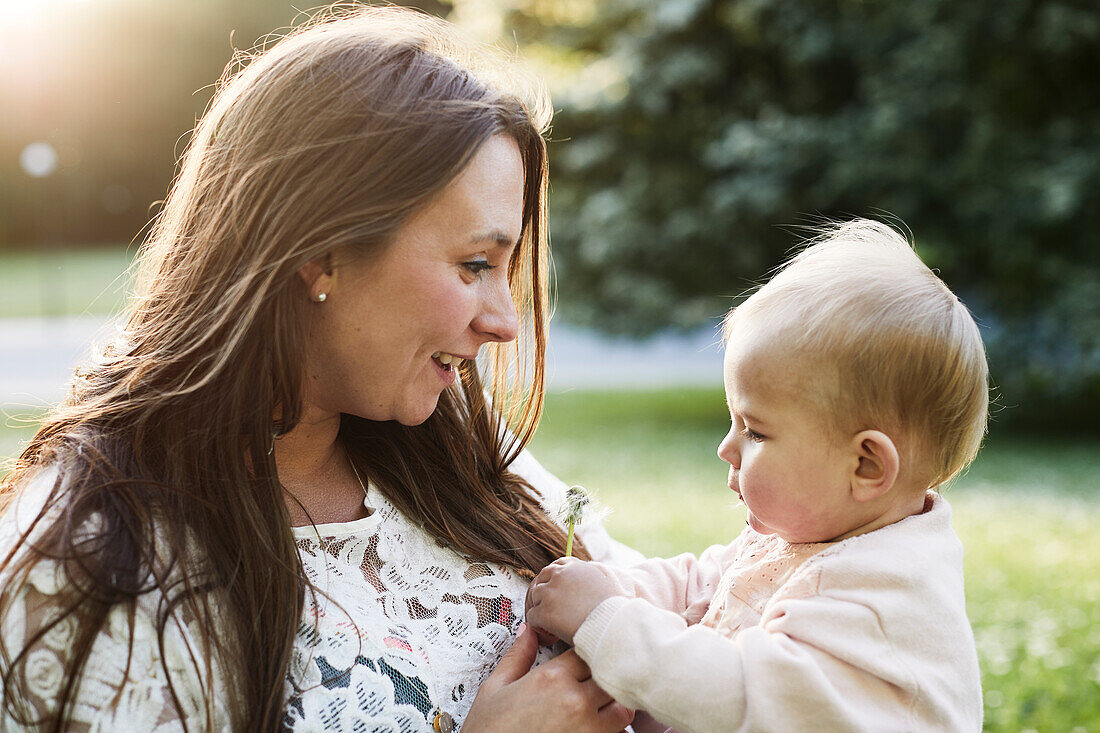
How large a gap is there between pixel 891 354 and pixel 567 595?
0.67m

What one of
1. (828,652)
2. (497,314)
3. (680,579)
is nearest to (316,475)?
(497,314)

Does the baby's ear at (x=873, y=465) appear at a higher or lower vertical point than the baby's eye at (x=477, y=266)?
lower

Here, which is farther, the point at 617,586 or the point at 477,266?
the point at 477,266

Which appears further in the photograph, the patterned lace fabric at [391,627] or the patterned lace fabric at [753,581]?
the patterned lace fabric at [753,581]

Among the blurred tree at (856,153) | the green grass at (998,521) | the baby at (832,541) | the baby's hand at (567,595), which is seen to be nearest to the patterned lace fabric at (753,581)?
the baby at (832,541)

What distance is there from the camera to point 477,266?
6.21 feet

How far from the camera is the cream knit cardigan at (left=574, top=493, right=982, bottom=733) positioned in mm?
1575

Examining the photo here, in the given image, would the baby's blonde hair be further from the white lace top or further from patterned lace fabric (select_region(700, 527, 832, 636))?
the white lace top

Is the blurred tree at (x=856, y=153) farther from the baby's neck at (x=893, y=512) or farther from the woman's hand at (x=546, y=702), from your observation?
the woman's hand at (x=546, y=702)

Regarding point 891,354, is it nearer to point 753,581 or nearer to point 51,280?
point 753,581

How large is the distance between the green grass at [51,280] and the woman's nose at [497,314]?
73.3ft

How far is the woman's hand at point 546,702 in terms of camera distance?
5.52ft

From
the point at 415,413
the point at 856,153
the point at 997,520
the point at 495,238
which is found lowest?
the point at 997,520

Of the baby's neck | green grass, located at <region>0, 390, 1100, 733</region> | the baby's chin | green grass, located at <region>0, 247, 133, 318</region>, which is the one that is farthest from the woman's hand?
green grass, located at <region>0, 247, 133, 318</region>
